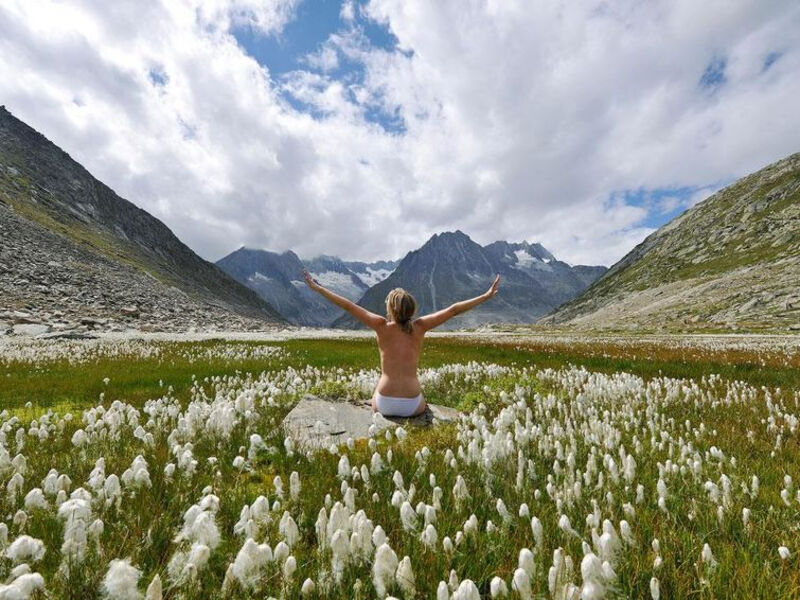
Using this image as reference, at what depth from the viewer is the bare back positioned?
23.2 feet

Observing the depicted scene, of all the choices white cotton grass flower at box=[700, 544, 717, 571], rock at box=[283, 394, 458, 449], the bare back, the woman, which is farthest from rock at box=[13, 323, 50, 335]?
white cotton grass flower at box=[700, 544, 717, 571]

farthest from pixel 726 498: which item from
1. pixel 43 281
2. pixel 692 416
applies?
pixel 43 281

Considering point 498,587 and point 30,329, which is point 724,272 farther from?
point 498,587

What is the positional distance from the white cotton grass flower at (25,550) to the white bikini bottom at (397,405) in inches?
194

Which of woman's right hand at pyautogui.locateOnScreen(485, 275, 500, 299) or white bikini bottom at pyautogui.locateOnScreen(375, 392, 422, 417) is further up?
woman's right hand at pyautogui.locateOnScreen(485, 275, 500, 299)

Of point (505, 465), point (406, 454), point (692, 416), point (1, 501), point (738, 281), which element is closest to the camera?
point (1, 501)

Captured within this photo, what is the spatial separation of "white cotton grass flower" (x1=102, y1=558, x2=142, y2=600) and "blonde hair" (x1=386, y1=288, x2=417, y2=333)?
17.6 feet

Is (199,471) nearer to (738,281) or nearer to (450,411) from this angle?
(450,411)

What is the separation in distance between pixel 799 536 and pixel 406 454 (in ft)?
10.5

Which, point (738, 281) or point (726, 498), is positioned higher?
point (738, 281)

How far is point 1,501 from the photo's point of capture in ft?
11.2

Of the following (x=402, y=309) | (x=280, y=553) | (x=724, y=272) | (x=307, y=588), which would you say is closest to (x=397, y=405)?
(x=402, y=309)

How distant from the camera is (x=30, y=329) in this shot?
30.8 metres

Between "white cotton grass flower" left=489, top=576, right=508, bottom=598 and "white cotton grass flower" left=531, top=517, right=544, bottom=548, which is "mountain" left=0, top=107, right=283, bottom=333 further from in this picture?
"white cotton grass flower" left=489, top=576, right=508, bottom=598
